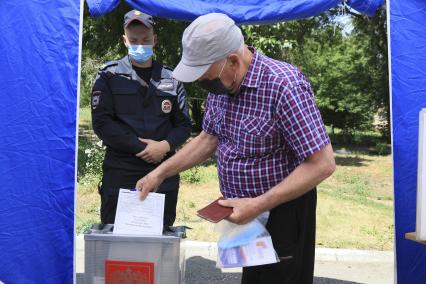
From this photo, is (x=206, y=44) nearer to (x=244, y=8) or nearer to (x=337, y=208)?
(x=244, y=8)

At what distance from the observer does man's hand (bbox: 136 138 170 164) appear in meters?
3.07

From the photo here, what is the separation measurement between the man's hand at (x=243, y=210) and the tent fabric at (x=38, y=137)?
4.45 feet

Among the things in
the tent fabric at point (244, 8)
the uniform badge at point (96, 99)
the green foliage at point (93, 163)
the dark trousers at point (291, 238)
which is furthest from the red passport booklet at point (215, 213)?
the green foliage at point (93, 163)

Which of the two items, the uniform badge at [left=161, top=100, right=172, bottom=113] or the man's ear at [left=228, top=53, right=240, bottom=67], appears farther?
the uniform badge at [left=161, top=100, right=172, bottom=113]

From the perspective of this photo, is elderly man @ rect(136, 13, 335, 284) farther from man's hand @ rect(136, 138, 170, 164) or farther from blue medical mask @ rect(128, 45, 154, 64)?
blue medical mask @ rect(128, 45, 154, 64)

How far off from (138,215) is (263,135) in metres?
0.74

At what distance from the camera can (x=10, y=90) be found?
3.04 metres

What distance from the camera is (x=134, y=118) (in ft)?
10.4

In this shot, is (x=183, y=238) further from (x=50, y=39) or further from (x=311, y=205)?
(x=50, y=39)

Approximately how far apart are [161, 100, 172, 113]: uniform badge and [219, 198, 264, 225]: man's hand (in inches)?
53.4

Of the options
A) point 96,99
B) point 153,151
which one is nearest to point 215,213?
point 153,151

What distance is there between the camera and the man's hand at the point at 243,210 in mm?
1893

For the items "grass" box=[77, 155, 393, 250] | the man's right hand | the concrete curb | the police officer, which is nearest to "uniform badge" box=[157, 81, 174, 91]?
the police officer

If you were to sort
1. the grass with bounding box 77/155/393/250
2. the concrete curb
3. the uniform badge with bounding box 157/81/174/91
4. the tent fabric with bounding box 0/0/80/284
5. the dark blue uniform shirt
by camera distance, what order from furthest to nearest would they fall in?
the grass with bounding box 77/155/393/250
the concrete curb
the uniform badge with bounding box 157/81/174/91
the dark blue uniform shirt
the tent fabric with bounding box 0/0/80/284
